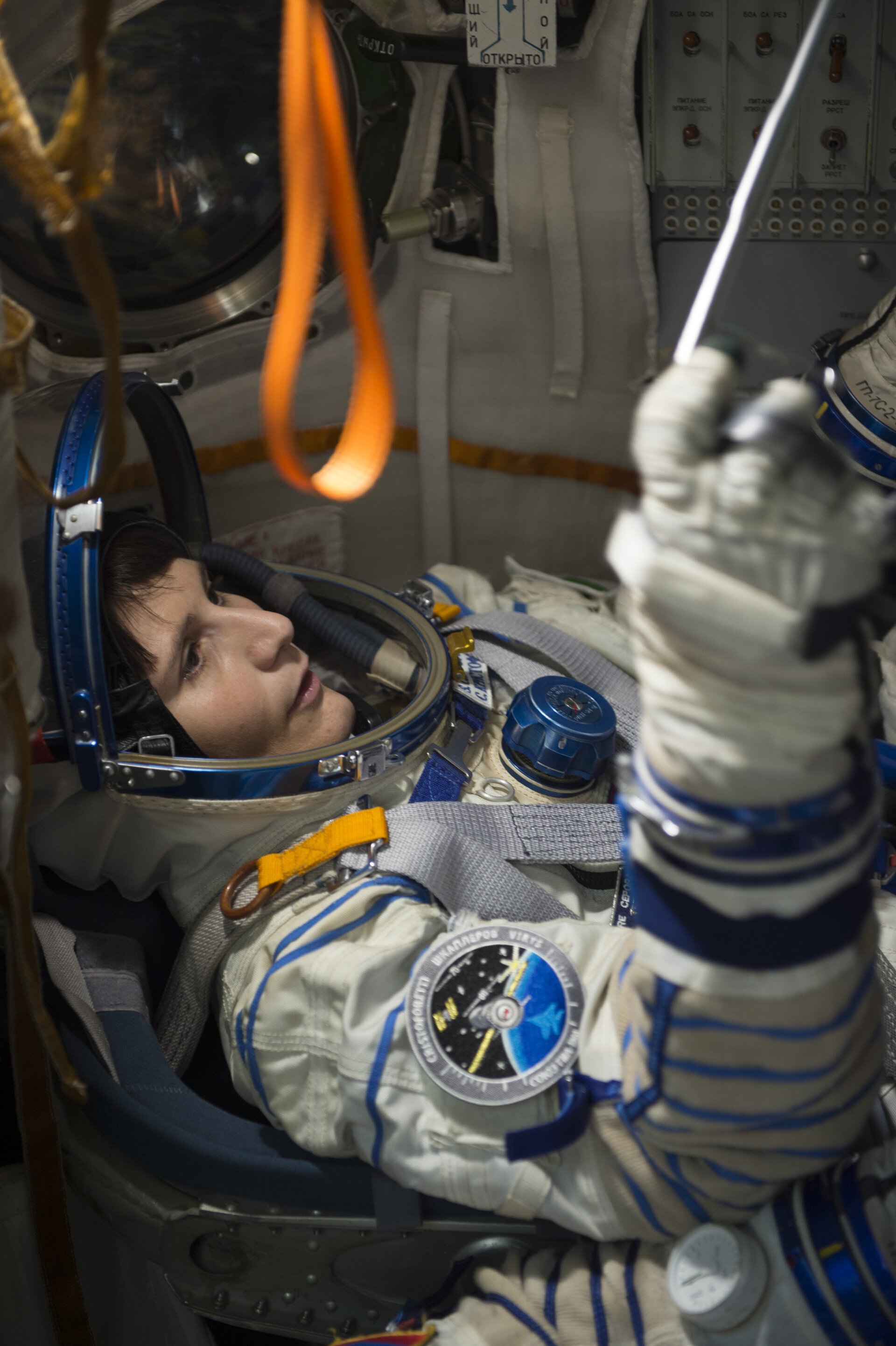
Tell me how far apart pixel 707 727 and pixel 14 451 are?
618mm

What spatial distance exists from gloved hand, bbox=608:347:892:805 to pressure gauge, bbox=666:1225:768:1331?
1.51ft

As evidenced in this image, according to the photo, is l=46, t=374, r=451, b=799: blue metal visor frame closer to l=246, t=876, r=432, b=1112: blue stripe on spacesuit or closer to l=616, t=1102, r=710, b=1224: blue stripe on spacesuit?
l=246, t=876, r=432, b=1112: blue stripe on spacesuit

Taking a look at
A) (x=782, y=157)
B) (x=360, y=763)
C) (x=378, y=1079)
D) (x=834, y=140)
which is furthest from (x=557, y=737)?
(x=834, y=140)

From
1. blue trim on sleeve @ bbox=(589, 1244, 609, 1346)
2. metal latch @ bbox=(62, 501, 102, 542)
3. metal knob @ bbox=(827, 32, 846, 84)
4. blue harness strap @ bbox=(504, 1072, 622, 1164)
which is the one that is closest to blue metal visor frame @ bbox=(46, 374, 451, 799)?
metal latch @ bbox=(62, 501, 102, 542)

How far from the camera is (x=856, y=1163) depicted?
96cm

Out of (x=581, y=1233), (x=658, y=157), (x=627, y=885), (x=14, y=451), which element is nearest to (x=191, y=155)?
(x=658, y=157)

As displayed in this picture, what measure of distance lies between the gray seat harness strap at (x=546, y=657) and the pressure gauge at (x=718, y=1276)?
0.77 m

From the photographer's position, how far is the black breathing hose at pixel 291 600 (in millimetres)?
1747

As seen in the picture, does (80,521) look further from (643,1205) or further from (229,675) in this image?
(643,1205)

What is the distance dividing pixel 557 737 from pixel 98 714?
0.59m

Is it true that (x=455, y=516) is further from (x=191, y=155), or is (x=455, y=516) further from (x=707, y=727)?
(x=707, y=727)

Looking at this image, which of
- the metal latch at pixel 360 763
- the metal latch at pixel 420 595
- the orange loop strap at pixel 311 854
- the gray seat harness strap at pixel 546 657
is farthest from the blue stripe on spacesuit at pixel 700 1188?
the metal latch at pixel 420 595

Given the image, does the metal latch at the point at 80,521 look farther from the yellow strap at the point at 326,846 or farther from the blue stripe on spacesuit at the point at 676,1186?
the blue stripe on spacesuit at the point at 676,1186

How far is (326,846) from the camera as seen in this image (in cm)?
131
